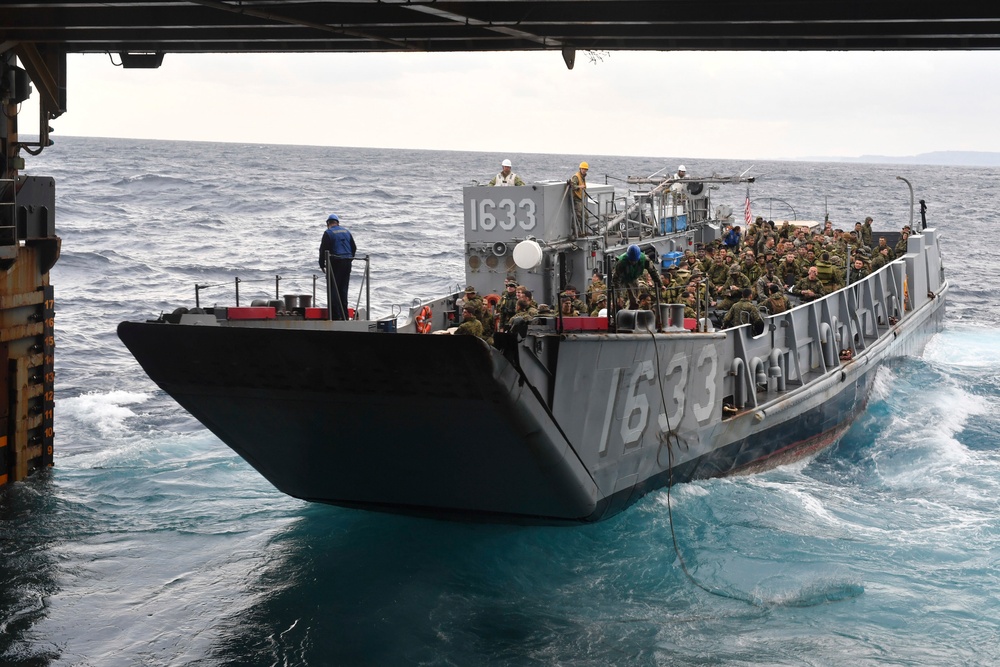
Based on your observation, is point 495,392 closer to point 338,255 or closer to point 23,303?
point 338,255

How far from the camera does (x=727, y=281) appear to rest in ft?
56.8

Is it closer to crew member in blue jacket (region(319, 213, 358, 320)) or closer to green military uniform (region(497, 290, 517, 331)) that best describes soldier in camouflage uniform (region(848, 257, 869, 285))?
green military uniform (region(497, 290, 517, 331))

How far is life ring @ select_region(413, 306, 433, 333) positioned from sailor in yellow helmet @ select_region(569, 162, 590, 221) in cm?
315

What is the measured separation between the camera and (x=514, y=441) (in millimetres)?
10922

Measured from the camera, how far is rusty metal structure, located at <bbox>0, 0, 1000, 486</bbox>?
12.4m

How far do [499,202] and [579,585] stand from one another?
251 inches

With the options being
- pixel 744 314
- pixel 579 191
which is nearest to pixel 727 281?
pixel 744 314

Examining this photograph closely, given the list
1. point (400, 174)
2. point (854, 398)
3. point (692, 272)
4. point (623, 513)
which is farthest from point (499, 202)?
point (400, 174)

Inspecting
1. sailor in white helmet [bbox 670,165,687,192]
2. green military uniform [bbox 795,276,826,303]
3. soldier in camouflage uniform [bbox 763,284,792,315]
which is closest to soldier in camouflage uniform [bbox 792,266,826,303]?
green military uniform [bbox 795,276,826,303]

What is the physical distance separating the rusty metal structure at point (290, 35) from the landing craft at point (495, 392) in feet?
8.56

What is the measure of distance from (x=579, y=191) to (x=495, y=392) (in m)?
6.83

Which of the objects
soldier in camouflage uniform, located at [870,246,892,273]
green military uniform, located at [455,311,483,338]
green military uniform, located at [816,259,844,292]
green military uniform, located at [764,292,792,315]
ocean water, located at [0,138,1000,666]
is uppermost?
soldier in camouflage uniform, located at [870,246,892,273]

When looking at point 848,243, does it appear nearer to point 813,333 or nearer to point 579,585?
point 813,333

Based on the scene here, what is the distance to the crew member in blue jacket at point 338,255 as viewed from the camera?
11.7 meters
